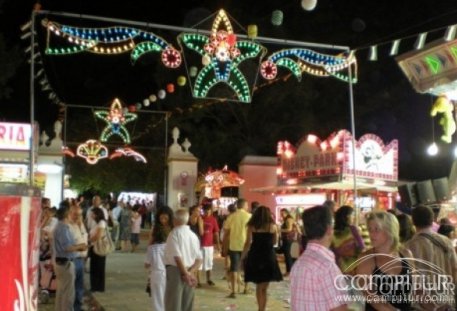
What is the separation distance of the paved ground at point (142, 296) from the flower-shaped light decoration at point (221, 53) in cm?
415

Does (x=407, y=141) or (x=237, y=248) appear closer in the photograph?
(x=237, y=248)

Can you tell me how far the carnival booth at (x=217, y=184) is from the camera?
2397 cm

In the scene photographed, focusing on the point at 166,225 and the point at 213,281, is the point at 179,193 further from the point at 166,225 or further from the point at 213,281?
the point at 166,225

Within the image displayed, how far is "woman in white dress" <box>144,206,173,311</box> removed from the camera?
7820 millimetres

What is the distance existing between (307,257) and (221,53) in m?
→ 8.60

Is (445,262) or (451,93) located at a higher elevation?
(451,93)

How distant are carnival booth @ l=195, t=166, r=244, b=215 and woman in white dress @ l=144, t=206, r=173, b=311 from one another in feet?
50.9

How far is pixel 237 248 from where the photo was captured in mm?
11562

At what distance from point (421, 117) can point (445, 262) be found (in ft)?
96.5

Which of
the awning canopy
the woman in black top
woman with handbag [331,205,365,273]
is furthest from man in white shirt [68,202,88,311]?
the awning canopy

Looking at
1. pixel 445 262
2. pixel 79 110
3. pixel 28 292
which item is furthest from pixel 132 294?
pixel 79 110

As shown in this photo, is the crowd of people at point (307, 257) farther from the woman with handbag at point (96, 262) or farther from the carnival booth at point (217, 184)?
the carnival booth at point (217, 184)

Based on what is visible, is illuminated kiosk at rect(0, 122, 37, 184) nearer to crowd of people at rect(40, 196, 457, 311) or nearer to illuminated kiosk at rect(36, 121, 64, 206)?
illuminated kiosk at rect(36, 121, 64, 206)

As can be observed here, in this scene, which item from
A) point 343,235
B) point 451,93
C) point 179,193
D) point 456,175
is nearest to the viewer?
point 343,235
